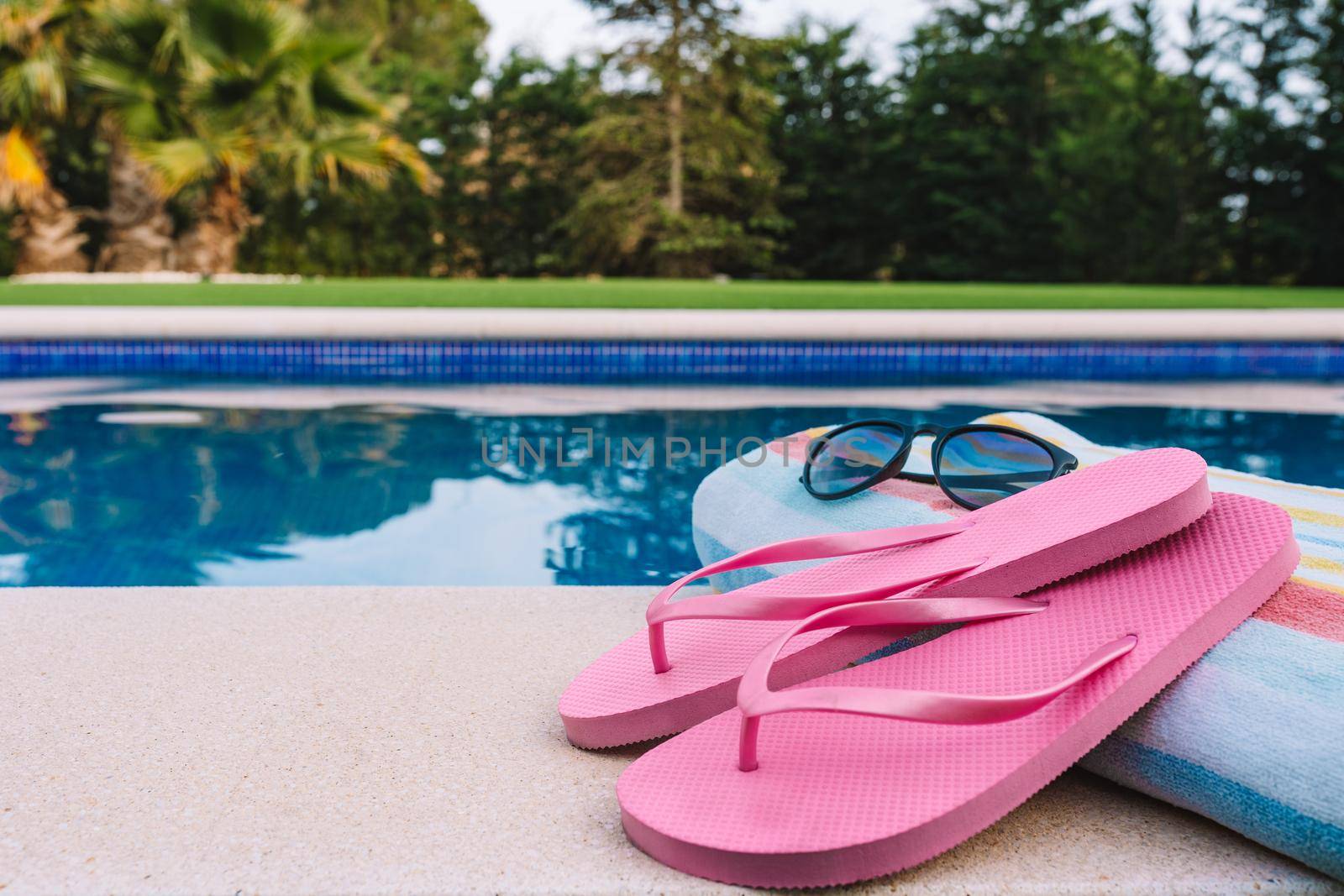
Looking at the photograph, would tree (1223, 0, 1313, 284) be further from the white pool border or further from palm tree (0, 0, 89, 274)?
palm tree (0, 0, 89, 274)

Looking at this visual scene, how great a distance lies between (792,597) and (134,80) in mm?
10604

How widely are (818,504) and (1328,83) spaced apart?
15.6 meters

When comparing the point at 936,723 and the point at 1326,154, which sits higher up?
the point at 1326,154

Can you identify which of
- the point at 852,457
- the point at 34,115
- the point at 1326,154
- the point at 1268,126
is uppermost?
→ the point at 1268,126

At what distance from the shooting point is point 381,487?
9.92ft

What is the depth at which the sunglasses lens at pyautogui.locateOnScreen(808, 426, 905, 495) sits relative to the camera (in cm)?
154

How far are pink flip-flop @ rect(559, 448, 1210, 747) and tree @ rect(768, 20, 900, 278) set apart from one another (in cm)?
1554

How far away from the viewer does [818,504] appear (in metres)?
1.55

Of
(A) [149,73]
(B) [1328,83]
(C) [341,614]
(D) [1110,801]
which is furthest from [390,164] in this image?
(B) [1328,83]

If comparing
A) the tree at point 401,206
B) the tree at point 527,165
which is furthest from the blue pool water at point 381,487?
the tree at point 527,165

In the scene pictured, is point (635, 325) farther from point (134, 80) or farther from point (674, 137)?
point (674, 137)

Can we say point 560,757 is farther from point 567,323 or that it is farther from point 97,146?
point 97,146

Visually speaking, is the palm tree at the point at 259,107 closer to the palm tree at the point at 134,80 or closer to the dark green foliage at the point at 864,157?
the palm tree at the point at 134,80

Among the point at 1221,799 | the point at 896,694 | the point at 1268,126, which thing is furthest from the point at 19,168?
the point at 1268,126
